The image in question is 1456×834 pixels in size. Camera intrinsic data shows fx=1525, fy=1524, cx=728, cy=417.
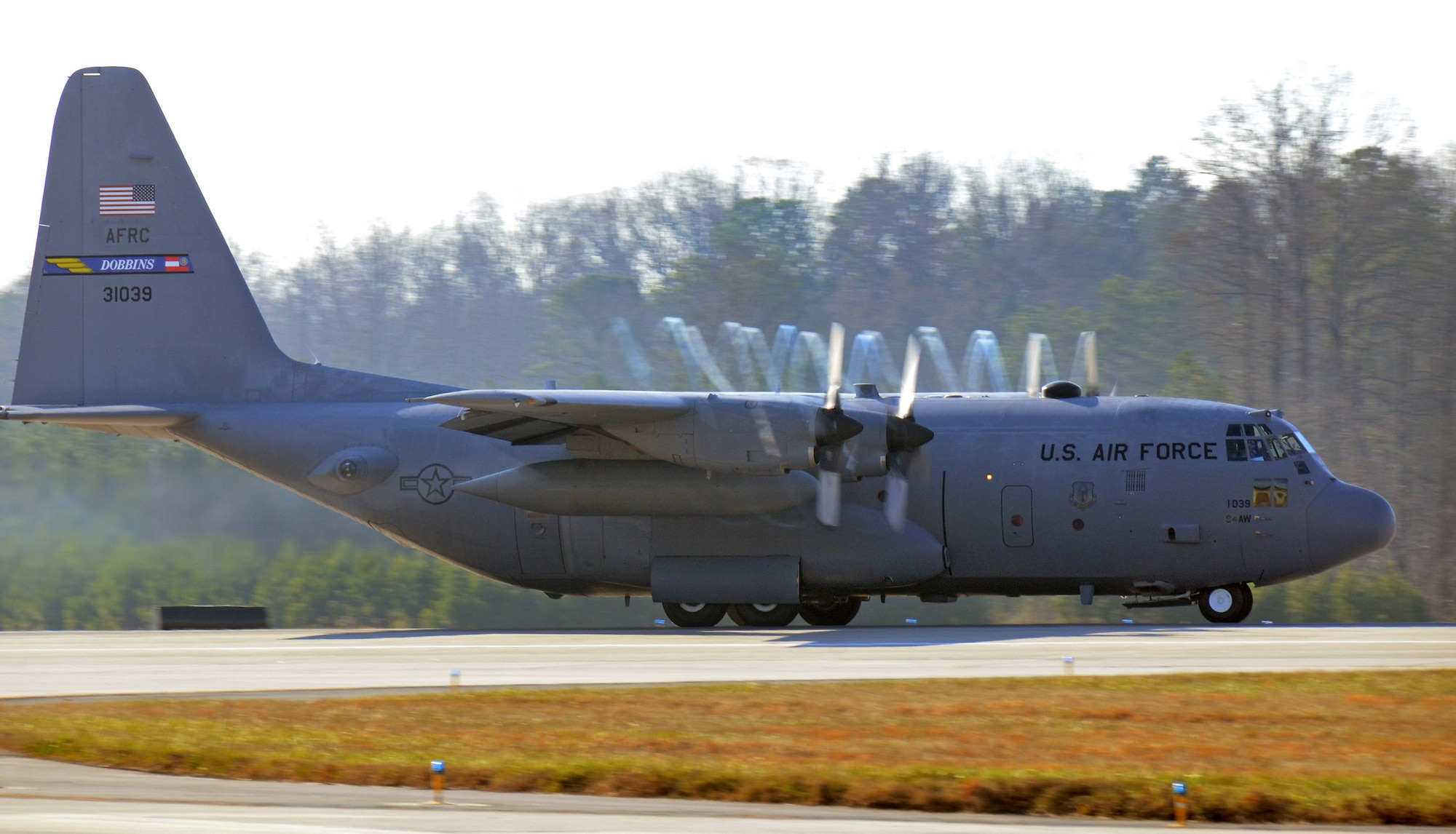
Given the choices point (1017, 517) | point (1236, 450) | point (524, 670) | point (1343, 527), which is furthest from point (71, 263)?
point (1343, 527)

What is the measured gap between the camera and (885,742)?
11289 millimetres

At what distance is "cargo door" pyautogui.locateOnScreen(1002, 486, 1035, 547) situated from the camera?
22.2 meters

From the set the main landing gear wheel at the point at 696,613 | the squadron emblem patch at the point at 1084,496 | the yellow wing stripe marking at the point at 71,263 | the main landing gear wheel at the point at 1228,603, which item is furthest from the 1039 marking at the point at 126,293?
the main landing gear wheel at the point at 1228,603

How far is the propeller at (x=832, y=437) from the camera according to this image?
21156mm

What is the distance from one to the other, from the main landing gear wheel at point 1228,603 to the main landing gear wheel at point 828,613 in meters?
5.44

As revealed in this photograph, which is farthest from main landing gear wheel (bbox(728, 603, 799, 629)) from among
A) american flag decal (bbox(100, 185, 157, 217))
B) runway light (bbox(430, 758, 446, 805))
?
runway light (bbox(430, 758, 446, 805))

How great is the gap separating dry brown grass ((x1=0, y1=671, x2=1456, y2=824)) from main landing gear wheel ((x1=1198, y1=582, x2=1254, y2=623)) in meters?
7.70

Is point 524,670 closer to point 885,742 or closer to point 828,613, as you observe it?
point 885,742

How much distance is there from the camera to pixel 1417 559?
3381 cm

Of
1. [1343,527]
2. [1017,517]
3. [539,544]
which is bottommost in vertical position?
[539,544]

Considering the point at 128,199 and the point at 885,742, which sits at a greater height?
the point at 128,199

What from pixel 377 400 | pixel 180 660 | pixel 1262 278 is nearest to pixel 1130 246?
pixel 1262 278

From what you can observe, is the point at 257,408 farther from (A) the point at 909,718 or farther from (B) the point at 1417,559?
(B) the point at 1417,559

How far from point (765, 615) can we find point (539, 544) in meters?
3.68
